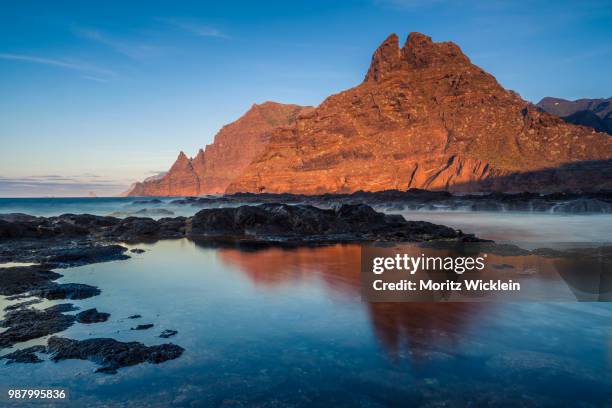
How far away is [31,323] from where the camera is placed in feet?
20.8

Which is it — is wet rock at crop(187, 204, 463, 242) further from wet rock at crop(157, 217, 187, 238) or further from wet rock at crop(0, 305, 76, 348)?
wet rock at crop(0, 305, 76, 348)

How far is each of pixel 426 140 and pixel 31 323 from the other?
10882 centimetres

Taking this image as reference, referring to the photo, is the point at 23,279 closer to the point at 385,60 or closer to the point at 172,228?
the point at 172,228

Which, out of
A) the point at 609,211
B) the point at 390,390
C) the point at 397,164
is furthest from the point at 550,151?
the point at 390,390

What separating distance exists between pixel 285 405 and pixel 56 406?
93.9 inches

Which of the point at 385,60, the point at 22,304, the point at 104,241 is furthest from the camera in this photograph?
the point at 385,60

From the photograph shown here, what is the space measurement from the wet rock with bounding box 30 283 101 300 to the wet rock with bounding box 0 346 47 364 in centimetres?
291

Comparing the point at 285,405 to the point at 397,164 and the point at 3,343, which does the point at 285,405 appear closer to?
the point at 3,343

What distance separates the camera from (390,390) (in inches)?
174

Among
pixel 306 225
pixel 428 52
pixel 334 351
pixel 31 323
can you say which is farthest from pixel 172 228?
pixel 428 52

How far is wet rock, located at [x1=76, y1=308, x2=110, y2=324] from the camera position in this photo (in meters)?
6.66

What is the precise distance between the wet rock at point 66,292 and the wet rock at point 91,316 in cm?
145

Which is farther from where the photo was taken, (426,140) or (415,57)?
(415,57)

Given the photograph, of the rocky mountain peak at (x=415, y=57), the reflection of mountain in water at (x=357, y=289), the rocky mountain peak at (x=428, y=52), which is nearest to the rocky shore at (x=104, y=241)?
the reflection of mountain in water at (x=357, y=289)
